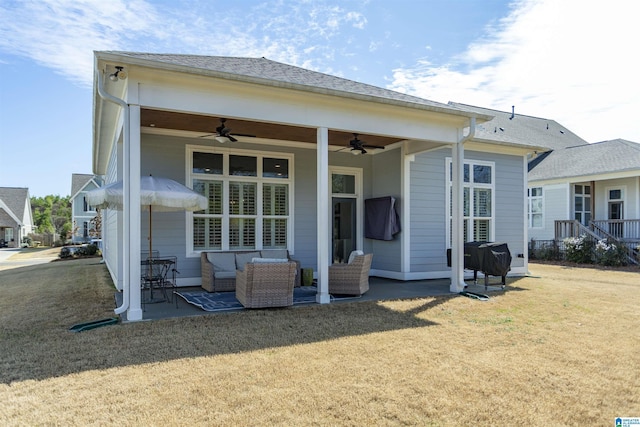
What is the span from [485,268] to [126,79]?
7.37 metres

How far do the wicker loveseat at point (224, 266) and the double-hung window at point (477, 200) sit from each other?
14.7 ft

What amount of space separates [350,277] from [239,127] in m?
3.58

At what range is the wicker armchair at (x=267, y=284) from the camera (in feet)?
20.2

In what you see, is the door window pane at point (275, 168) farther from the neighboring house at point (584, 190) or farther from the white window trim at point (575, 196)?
the white window trim at point (575, 196)

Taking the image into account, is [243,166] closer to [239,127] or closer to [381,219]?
[239,127]

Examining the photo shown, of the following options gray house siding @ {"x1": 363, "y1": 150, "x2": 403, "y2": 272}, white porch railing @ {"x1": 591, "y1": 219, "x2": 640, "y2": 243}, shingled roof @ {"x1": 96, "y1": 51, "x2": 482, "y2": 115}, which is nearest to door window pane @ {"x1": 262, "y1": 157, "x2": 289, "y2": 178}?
shingled roof @ {"x1": 96, "y1": 51, "x2": 482, "y2": 115}

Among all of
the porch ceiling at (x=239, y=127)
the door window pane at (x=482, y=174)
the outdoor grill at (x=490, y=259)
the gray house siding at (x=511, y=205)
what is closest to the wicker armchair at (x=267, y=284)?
the porch ceiling at (x=239, y=127)

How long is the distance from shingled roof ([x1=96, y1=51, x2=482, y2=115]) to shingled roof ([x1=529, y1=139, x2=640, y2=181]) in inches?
449

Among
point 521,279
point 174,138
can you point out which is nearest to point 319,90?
point 174,138

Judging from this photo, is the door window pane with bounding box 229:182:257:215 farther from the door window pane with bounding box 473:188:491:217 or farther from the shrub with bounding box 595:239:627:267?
the shrub with bounding box 595:239:627:267

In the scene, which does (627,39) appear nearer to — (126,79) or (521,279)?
(521,279)

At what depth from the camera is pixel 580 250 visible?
48.8 feet

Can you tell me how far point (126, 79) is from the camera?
5.58 m

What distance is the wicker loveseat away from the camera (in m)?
7.80
